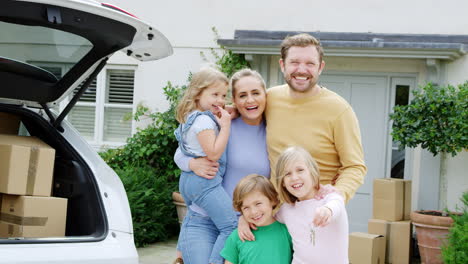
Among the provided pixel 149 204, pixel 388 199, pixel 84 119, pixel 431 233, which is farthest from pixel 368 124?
pixel 84 119

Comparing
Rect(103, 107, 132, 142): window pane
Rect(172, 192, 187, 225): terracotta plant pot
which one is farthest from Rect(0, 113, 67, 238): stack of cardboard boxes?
Rect(103, 107, 132, 142): window pane

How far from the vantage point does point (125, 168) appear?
865 cm

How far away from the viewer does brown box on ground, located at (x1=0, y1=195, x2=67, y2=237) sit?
3.14m

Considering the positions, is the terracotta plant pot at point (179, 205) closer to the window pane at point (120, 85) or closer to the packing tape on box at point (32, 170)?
the window pane at point (120, 85)

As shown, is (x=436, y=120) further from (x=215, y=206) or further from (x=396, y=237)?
(x=215, y=206)

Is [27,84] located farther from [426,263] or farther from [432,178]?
[432,178]

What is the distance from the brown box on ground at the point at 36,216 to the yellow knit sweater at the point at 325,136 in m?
1.13

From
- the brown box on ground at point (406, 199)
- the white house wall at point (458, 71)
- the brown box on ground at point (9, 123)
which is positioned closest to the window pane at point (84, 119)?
the brown box on ground at point (406, 199)

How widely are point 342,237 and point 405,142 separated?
5.03m

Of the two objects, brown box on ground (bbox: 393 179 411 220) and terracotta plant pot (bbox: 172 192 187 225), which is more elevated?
brown box on ground (bbox: 393 179 411 220)

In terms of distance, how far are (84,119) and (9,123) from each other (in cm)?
623

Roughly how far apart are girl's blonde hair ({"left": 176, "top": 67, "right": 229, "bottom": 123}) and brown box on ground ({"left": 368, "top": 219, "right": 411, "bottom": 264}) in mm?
4874

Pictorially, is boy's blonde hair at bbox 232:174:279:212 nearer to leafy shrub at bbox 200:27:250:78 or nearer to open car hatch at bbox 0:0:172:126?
open car hatch at bbox 0:0:172:126

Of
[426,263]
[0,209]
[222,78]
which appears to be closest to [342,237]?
[222,78]
